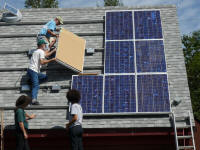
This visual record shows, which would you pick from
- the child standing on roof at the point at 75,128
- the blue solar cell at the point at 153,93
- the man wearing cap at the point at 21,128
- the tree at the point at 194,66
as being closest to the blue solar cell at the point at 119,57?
the blue solar cell at the point at 153,93

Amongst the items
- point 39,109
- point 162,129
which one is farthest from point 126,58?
point 39,109

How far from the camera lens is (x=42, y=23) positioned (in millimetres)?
11773

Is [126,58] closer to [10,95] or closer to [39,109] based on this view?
[39,109]

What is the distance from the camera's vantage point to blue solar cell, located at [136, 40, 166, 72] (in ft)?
30.8

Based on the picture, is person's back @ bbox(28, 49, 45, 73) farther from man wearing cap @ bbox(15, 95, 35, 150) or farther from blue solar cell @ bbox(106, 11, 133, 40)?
blue solar cell @ bbox(106, 11, 133, 40)

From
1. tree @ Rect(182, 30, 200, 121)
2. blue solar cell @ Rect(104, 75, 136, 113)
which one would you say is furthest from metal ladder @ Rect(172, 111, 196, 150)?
tree @ Rect(182, 30, 200, 121)

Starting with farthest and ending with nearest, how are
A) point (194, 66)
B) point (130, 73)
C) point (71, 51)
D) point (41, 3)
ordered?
point (41, 3), point (194, 66), point (71, 51), point (130, 73)

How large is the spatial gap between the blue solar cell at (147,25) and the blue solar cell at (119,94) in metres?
2.13

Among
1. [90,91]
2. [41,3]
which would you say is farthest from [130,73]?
[41,3]

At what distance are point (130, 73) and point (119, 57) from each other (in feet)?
2.90

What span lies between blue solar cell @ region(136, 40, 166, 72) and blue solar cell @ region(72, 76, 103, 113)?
149 cm

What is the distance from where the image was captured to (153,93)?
28.7 feet

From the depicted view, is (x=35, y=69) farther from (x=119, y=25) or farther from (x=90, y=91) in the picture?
(x=119, y=25)

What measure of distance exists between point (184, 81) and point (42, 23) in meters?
6.19
